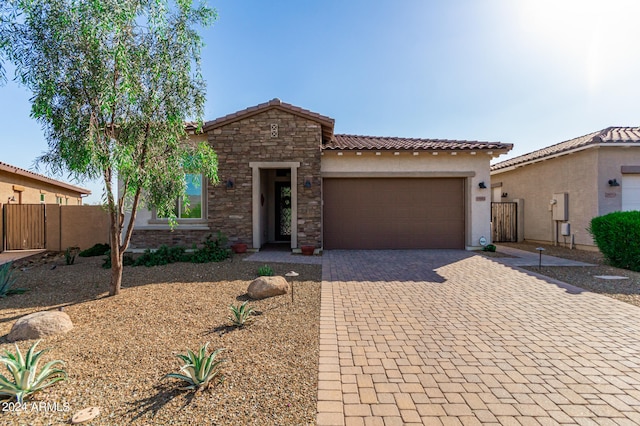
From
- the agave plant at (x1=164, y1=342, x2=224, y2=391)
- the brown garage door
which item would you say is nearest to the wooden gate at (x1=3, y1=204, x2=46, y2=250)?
the brown garage door

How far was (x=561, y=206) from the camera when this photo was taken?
13.0 meters

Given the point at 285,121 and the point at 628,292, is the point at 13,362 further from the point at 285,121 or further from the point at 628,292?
the point at 628,292

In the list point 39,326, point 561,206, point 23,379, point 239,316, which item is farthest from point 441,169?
point 23,379

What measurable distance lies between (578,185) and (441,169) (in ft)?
20.6

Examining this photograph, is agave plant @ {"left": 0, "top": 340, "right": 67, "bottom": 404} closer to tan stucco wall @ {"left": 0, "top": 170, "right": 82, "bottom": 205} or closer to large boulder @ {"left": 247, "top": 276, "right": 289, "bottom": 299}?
large boulder @ {"left": 247, "top": 276, "right": 289, "bottom": 299}

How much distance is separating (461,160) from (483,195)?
1629 mm

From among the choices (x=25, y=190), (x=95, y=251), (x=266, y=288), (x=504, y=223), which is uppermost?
(x=25, y=190)

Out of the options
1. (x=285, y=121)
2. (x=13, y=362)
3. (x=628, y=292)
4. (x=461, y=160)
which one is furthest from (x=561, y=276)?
(x=13, y=362)

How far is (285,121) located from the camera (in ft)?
35.0

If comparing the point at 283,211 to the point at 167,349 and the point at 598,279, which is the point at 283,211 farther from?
the point at 598,279

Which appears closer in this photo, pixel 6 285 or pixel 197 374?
pixel 197 374

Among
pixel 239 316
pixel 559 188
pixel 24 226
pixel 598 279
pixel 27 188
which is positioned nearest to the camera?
pixel 239 316

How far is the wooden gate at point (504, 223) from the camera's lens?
50.9ft

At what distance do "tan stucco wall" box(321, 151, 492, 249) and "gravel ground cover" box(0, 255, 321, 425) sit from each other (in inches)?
228
